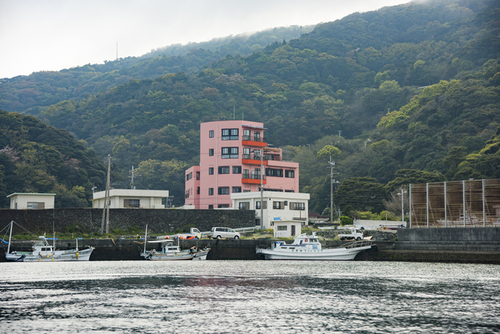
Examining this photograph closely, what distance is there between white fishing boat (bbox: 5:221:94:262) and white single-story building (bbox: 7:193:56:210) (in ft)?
44.6

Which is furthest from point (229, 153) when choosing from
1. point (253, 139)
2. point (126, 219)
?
point (126, 219)

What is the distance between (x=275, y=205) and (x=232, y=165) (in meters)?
11.6

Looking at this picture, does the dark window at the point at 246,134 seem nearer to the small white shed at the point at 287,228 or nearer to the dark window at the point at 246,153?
the dark window at the point at 246,153

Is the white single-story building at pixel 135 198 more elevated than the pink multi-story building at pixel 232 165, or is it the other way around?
the pink multi-story building at pixel 232 165

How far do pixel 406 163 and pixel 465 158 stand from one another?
15281 millimetres

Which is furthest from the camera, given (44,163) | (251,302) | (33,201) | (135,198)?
(44,163)

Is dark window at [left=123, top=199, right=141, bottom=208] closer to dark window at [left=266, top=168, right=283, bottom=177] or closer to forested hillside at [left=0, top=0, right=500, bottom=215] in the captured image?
dark window at [left=266, top=168, right=283, bottom=177]

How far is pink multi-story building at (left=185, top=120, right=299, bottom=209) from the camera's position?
75000 mm

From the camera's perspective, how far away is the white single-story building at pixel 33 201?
200 feet

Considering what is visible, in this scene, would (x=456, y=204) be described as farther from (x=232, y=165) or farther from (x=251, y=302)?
(x=232, y=165)

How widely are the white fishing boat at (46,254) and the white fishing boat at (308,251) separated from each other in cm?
1614

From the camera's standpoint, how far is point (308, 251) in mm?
50188

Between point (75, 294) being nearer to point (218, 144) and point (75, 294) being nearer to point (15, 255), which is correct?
point (15, 255)

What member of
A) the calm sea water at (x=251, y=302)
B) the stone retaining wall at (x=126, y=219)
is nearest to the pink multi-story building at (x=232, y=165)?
the stone retaining wall at (x=126, y=219)
